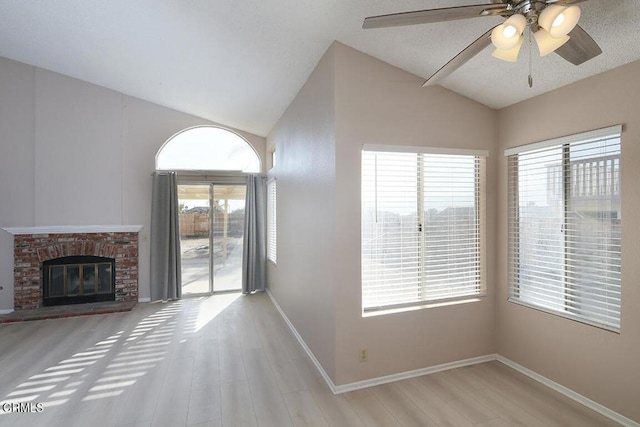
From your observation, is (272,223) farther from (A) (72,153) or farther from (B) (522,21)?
(B) (522,21)

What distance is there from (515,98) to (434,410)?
275 cm

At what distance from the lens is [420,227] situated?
2.96 m

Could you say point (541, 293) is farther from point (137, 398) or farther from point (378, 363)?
point (137, 398)

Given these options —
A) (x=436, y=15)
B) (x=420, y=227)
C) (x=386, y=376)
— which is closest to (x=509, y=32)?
(x=436, y=15)

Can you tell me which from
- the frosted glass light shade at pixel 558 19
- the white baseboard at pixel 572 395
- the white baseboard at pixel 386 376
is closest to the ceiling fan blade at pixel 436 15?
the frosted glass light shade at pixel 558 19

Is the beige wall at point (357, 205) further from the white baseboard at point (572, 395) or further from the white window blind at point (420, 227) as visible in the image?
the white baseboard at point (572, 395)

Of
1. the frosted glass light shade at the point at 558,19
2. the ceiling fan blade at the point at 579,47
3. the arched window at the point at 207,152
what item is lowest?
the frosted glass light shade at the point at 558,19

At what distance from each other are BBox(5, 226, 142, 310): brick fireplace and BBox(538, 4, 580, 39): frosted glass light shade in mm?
5680

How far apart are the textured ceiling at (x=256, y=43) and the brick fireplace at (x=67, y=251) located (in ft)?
8.04

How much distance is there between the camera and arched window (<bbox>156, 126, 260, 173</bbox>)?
5516 millimetres

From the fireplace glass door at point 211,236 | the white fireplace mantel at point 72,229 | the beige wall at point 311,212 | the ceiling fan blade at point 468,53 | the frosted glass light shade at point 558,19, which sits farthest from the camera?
the fireplace glass door at point 211,236

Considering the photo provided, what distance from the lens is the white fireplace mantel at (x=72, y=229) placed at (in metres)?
4.69

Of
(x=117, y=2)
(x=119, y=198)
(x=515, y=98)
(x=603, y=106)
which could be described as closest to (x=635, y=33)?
(x=603, y=106)

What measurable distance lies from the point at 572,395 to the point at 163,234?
557cm
